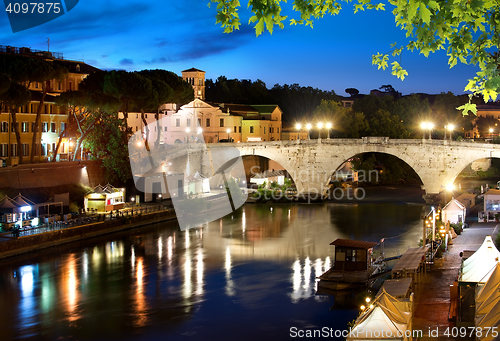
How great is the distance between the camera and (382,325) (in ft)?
28.8

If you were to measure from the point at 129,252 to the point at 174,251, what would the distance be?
184 centimetres

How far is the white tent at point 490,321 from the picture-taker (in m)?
7.63

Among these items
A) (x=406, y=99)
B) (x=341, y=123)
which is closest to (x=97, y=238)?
(x=341, y=123)

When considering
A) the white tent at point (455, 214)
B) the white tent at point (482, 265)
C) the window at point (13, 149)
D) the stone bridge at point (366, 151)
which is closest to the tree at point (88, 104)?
the window at point (13, 149)

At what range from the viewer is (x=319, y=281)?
16328mm

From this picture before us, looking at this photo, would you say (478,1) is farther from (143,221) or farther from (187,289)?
(143,221)

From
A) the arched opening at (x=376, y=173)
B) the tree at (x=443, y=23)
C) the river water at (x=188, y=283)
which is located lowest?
the river water at (x=188, y=283)

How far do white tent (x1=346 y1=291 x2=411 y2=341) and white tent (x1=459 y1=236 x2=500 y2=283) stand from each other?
2177 millimetres

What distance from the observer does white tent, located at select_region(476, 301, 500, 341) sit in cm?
763

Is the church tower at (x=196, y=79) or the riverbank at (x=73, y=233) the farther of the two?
the church tower at (x=196, y=79)

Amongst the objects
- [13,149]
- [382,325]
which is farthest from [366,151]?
[382,325]

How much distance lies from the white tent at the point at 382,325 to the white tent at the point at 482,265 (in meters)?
2.18

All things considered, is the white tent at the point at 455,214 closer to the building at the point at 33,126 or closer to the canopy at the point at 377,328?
the canopy at the point at 377,328

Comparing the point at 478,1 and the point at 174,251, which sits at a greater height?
the point at 478,1
